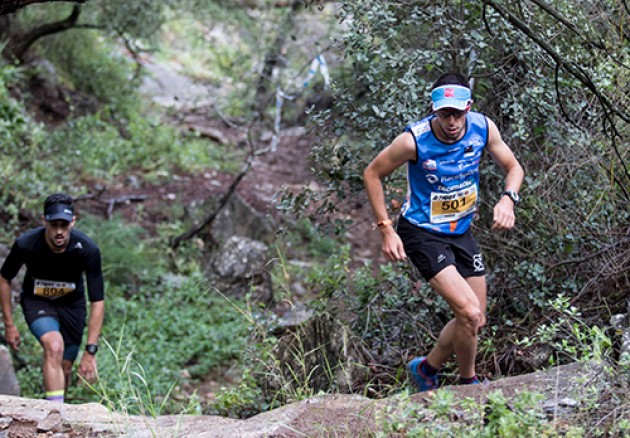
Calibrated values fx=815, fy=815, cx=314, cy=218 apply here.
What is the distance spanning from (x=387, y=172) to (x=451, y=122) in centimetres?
51

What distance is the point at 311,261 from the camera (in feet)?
37.6

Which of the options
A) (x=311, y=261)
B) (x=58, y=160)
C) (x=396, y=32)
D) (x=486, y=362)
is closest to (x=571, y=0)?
(x=396, y=32)

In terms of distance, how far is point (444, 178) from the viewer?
16.0ft

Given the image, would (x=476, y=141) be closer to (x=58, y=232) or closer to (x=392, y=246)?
(x=392, y=246)

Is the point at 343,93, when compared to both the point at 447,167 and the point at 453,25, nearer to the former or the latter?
the point at 453,25

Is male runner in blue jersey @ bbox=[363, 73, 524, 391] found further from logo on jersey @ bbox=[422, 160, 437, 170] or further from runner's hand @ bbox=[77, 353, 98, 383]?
runner's hand @ bbox=[77, 353, 98, 383]

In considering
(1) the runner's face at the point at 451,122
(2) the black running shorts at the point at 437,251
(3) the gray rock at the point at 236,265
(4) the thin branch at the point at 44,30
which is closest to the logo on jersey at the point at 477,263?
(2) the black running shorts at the point at 437,251

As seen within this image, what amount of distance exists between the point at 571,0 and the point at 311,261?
241 inches

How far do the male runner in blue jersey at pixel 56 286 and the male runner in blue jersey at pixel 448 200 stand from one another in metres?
2.62

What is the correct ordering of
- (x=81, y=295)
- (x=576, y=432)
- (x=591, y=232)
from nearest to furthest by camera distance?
(x=576, y=432) < (x=591, y=232) < (x=81, y=295)

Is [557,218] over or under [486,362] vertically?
over

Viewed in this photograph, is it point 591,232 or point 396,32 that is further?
point 396,32

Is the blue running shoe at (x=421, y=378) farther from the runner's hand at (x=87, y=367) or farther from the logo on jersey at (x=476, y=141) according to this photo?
the runner's hand at (x=87, y=367)

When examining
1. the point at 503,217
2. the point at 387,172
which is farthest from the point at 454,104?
the point at 503,217
